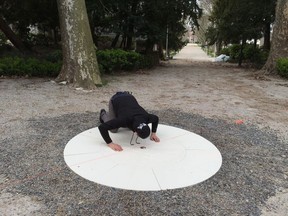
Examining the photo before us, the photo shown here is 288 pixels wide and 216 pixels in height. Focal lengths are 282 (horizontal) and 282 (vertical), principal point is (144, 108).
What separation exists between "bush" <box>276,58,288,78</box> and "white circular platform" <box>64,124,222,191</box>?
7.72m

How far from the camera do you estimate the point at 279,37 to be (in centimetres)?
1084

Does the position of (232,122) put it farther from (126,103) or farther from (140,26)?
(140,26)

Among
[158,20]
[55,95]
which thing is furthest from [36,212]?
[158,20]

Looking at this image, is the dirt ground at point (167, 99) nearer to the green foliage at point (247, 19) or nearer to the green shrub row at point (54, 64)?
the green shrub row at point (54, 64)

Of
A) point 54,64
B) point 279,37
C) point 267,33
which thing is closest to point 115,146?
point 54,64

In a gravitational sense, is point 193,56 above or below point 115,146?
below

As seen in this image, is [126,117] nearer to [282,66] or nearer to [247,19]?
[282,66]

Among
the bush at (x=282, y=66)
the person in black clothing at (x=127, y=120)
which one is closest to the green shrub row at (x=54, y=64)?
the bush at (x=282, y=66)

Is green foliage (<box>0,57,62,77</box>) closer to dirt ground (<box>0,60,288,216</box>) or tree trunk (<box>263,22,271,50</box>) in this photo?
dirt ground (<box>0,60,288,216</box>)

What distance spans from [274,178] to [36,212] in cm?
244

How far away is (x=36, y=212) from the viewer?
2.38 meters

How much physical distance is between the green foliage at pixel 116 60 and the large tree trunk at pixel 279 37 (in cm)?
544

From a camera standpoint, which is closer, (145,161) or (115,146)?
(145,161)

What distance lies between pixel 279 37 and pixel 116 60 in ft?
20.8
